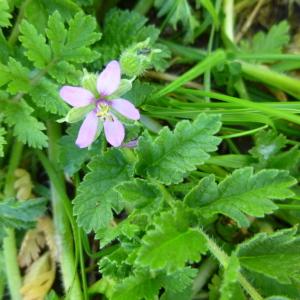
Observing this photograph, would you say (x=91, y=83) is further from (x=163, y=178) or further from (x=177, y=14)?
(x=177, y=14)

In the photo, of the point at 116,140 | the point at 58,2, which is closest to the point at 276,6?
the point at 58,2

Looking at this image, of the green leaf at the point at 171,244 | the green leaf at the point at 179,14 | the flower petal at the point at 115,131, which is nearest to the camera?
the green leaf at the point at 171,244

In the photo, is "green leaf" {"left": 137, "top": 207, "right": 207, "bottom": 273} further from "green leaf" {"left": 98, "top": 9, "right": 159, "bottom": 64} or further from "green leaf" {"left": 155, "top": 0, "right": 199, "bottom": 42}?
"green leaf" {"left": 155, "top": 0, "right": 199, "bottom": 42}

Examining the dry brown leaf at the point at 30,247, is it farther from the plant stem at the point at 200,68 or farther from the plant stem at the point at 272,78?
the plant stem at the point at 272,78

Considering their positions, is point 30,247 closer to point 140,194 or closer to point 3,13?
point 140,194

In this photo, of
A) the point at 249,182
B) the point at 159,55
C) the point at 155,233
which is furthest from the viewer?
the point at 159,55

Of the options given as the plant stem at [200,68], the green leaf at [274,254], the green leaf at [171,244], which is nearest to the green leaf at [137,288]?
the green leaf at [171,244]

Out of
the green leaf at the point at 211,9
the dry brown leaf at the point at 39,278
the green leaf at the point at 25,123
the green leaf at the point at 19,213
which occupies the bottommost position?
the dry brown leaf at the point at 39,278
